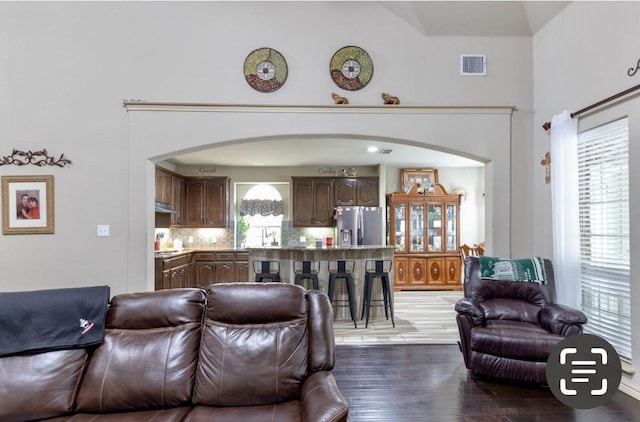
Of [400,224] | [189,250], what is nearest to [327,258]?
[400,224]

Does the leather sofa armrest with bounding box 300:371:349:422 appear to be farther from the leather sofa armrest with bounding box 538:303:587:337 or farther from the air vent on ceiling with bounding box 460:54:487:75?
the air vent on ceiling with bounding box 460:54:487:75

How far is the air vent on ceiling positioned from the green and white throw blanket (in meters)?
2.08

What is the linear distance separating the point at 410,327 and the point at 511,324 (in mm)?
1710

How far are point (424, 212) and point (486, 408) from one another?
502 cm

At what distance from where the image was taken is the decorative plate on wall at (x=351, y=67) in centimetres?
380

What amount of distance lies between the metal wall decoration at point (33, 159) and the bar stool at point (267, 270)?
2500 millimetres

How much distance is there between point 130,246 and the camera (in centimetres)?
372

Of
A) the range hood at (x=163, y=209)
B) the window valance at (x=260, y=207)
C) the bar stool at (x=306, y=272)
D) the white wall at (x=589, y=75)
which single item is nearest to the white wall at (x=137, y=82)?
the white wall at (x=589, y=75)

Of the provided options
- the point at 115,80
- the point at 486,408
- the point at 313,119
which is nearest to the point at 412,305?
the point at 486,408

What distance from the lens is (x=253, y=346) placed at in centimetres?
191

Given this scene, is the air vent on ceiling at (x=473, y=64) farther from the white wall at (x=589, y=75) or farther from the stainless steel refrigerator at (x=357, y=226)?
the stainless steel refrigerator at (x=357, y=226)

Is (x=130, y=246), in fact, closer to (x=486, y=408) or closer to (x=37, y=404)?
(x=37, y=404)

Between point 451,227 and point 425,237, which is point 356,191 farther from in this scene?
point 451,227

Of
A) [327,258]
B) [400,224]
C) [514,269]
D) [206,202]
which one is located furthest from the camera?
[400,224]
